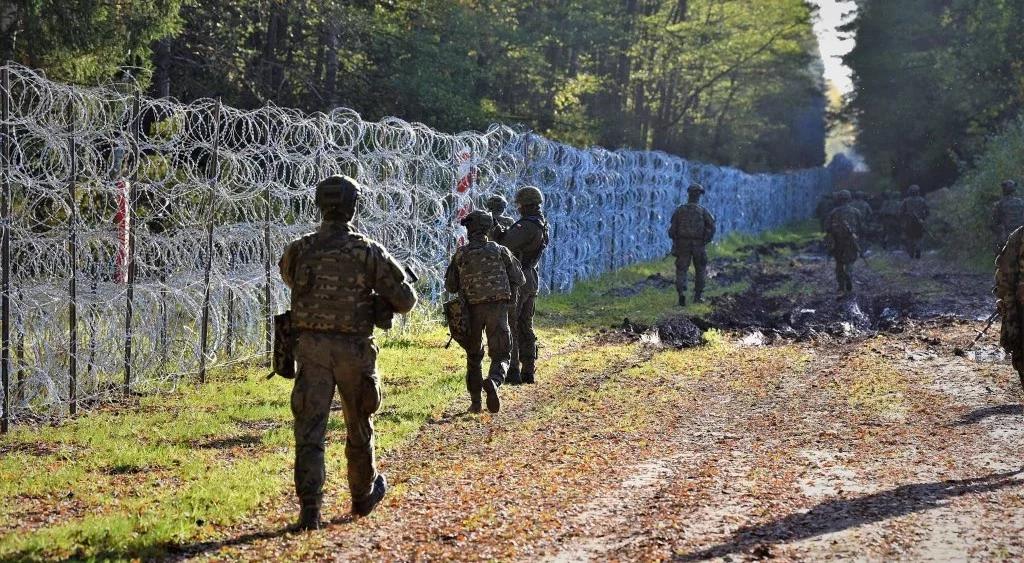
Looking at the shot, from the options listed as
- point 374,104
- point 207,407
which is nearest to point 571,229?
point 374,104

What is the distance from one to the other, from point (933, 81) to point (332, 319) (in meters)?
42.3

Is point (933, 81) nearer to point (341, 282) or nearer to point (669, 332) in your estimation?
point (669, 332)

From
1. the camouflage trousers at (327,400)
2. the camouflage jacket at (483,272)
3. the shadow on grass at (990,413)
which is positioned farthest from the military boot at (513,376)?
the camouflage trousers at (327,400)

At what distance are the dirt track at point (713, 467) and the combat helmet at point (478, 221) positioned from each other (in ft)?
4.73

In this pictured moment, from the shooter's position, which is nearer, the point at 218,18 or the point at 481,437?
the point at 481,437

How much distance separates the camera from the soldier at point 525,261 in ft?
35.7

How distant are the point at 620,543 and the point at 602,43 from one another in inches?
1272

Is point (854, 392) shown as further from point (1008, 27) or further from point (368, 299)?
point (1008, 27)

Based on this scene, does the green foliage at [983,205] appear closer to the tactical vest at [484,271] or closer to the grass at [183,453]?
the grass at [183,453]

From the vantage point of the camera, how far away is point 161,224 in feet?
36.2

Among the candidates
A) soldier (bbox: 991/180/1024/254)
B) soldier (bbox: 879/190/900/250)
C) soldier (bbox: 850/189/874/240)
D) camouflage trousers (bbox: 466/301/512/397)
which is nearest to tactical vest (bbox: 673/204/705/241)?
soldier (bbox: 991/180/1024/254)

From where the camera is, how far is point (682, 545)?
18.5ft

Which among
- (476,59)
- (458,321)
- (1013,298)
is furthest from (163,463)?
(476,59)

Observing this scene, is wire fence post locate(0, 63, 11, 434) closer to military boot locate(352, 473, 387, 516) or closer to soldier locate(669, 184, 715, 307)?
military boot locate(352, 473, 387, 516)
